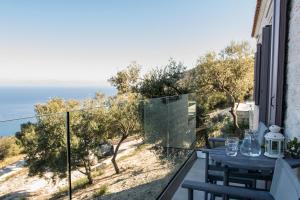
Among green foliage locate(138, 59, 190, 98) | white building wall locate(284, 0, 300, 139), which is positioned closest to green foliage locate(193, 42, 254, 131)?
green foliage locate(138, 59, 190, 98)

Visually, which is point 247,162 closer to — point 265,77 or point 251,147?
point 251,147

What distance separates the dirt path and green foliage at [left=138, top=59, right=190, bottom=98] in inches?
207

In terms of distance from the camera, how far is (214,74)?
9.87 m

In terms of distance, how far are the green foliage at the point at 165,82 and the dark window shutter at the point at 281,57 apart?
4670 mm

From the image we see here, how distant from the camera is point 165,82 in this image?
7359 mm

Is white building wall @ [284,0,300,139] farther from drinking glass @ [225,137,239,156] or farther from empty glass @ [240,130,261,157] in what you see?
drinking glass @ [225,137,239,156]

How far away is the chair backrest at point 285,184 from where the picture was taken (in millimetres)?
1170

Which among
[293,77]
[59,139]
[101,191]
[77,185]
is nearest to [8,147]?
[59,139]

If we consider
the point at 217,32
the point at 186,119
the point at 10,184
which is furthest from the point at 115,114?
the point at 217,32

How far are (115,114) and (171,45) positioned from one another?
1450 cm

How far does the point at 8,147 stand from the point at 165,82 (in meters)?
5.83

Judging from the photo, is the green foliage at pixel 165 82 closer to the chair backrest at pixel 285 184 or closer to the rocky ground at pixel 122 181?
the rocky ground at pixel 122 181

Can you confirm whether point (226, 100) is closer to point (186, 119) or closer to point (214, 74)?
point (214, 74)

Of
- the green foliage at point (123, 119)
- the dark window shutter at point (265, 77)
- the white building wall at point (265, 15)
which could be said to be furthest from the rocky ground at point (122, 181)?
the white building wall at point (265, 15)
